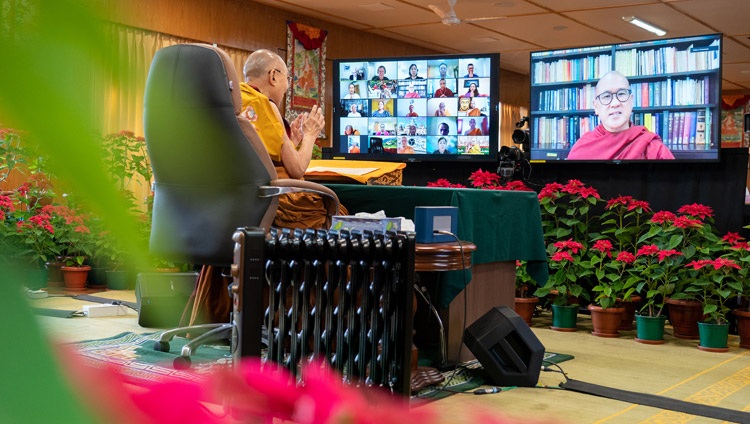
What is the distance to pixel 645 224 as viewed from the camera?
458 cm

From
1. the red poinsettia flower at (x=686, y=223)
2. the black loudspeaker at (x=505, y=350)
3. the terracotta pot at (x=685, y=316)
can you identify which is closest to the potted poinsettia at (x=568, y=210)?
the red poinsettia flower at (x=686, y=223)

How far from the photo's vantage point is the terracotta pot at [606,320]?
13.8 ft

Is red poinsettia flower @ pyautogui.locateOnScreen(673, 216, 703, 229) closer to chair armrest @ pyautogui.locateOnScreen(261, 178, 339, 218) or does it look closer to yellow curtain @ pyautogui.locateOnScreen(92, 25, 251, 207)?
chair armrest @ pyautogui.locateOnScreen(261, 178, 339, 218)

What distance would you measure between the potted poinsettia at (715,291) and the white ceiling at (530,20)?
17.8 feet

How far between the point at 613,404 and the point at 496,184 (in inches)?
85.6

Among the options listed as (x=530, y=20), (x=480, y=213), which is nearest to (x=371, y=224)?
(x=480, y=213)

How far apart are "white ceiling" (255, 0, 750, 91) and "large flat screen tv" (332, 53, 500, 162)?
12.4 ft

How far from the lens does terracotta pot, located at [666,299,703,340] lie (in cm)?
415

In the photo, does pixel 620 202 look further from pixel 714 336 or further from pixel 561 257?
pixel 714 336

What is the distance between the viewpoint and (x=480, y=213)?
3168 millimetres

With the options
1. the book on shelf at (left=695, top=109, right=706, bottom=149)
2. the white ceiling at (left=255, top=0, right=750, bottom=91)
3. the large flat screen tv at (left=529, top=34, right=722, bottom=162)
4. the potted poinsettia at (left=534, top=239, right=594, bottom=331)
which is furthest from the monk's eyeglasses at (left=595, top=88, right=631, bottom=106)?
the white ceiling at (left=255, top=0, right=750, bottom=91)

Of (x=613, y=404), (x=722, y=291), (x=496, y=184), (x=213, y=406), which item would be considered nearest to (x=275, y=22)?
(x=496, y=184)

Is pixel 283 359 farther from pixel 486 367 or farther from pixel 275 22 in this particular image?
pixel 275 22

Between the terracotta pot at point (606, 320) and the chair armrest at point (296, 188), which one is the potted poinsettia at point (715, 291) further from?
the chair armrest at point (296, 188)
